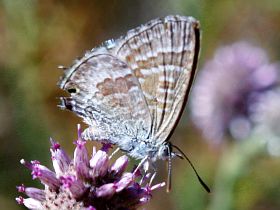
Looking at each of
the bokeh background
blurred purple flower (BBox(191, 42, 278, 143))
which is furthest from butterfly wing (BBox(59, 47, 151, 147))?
blurred purple flower (BBox(191, 42, 278, 143))

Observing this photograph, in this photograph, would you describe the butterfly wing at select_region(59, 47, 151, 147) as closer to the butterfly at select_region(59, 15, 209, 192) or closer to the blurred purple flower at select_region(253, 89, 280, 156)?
the butterfly at select_region(59, 15, 209, 192)

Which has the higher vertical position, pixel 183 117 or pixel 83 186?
pixel 183 117

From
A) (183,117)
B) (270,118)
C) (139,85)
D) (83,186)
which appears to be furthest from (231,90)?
(83,186)

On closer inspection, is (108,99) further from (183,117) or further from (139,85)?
(183,117)

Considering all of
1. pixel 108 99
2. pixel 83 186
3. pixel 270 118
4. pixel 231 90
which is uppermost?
pixel 231 90

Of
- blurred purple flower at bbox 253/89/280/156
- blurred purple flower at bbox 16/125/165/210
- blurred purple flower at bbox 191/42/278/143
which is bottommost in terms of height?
blurred purple flower at bbox 16/125/165/210

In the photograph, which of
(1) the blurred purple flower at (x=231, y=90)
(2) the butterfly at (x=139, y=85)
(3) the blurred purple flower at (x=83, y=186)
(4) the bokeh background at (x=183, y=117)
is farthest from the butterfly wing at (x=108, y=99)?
(1) the blurred purple flower at (x=231, y=90)
